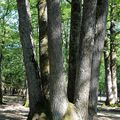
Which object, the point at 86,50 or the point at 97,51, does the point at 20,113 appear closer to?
the point at 97,51

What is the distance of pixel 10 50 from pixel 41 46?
79.8 feet

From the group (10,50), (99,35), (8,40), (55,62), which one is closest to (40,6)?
(99,35)

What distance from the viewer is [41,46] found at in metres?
11.6

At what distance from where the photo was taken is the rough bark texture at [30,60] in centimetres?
985

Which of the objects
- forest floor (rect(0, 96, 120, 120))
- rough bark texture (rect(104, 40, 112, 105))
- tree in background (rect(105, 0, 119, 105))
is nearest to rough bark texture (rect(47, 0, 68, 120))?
forest floor (rect(0, 96, 120, 120))

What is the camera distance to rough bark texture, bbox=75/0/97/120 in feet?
28.2

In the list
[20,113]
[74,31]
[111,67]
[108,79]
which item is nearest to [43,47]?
[74,31]

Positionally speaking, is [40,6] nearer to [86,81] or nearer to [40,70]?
[40,70]

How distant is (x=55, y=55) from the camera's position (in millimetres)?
8219

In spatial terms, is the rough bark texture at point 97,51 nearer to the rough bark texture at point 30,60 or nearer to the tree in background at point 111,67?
the rough bark texture at point 30,60

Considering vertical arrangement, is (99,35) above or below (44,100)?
above

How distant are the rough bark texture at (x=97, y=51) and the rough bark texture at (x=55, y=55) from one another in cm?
100

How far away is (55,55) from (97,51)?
151cm

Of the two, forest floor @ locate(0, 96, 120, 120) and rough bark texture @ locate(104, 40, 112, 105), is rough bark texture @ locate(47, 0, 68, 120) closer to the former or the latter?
forest floor @ locate(0, 96, 120, 120)
